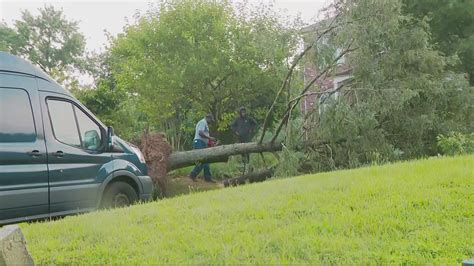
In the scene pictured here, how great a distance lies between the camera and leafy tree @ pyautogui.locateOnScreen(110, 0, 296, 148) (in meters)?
14.8

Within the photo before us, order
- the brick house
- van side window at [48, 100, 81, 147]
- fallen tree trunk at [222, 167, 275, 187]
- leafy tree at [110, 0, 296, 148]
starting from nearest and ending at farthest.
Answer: van side window at [48, 100, 81, 147], the brick house, fallen tree trunk at [222, 167, 275, 187], leafy tree at [110, 0, 296, 148]

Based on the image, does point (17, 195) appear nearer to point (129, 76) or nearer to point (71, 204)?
point (71, 204)

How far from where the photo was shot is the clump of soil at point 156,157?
35.8ft

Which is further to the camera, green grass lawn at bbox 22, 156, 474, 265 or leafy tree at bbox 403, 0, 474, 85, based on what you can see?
leafy tree at bbox 403, 0, 474, 85

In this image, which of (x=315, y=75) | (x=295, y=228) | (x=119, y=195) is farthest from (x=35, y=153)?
(x=315, y=75)

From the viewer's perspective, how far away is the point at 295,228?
3654 millimetres

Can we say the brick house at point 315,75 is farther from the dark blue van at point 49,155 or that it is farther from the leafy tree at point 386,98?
the dark blue van at point 49,155

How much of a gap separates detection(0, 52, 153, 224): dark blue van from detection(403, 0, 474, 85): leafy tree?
35.7 ft

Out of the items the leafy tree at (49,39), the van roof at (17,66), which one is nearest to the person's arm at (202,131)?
the van roof at (17,66)

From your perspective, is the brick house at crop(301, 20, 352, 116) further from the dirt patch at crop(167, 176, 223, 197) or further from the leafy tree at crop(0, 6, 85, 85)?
the leafy tree at crop(0, 6, 85, 85)

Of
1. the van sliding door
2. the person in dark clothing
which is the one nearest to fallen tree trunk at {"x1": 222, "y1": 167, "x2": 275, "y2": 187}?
the person in dark clothing

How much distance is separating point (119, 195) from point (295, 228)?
13.5 ft

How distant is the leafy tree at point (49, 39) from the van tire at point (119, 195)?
95.4ft

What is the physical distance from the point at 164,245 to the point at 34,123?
342cm
